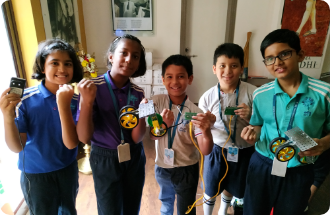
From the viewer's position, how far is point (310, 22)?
9.77 feet

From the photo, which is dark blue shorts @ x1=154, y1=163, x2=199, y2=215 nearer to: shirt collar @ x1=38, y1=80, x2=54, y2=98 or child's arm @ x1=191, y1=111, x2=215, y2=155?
child's arm @ x1=191, y1=111, x2=215, y2=155

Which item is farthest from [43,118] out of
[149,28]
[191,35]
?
[191,35]

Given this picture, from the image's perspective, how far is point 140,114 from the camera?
84 cm

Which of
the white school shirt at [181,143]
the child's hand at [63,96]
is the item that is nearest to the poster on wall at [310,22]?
→ the white school shirt at [181,143]

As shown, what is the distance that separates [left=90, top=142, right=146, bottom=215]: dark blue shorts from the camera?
1.00 m

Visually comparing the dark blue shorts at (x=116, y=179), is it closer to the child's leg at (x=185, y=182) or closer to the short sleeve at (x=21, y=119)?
the child's leg at (x=185, y=182)

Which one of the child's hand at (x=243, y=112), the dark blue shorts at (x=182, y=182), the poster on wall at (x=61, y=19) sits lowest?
the dark blue shorts at (x=182, y=182)

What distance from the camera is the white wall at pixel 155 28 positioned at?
3275 mm

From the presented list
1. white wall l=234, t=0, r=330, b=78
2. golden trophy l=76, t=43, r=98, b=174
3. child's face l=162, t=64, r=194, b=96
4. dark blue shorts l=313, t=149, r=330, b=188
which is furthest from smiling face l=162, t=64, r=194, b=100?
white wall l=234, t=0, r=330, b=78

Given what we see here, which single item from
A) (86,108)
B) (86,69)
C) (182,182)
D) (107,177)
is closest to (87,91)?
(86,108)

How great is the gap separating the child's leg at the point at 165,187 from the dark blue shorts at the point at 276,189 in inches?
18.3

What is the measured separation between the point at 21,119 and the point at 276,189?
4.46ft

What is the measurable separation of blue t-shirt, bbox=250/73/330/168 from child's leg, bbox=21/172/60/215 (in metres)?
1.17

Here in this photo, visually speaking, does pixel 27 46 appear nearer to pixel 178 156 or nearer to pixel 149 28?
pixel 178 156
